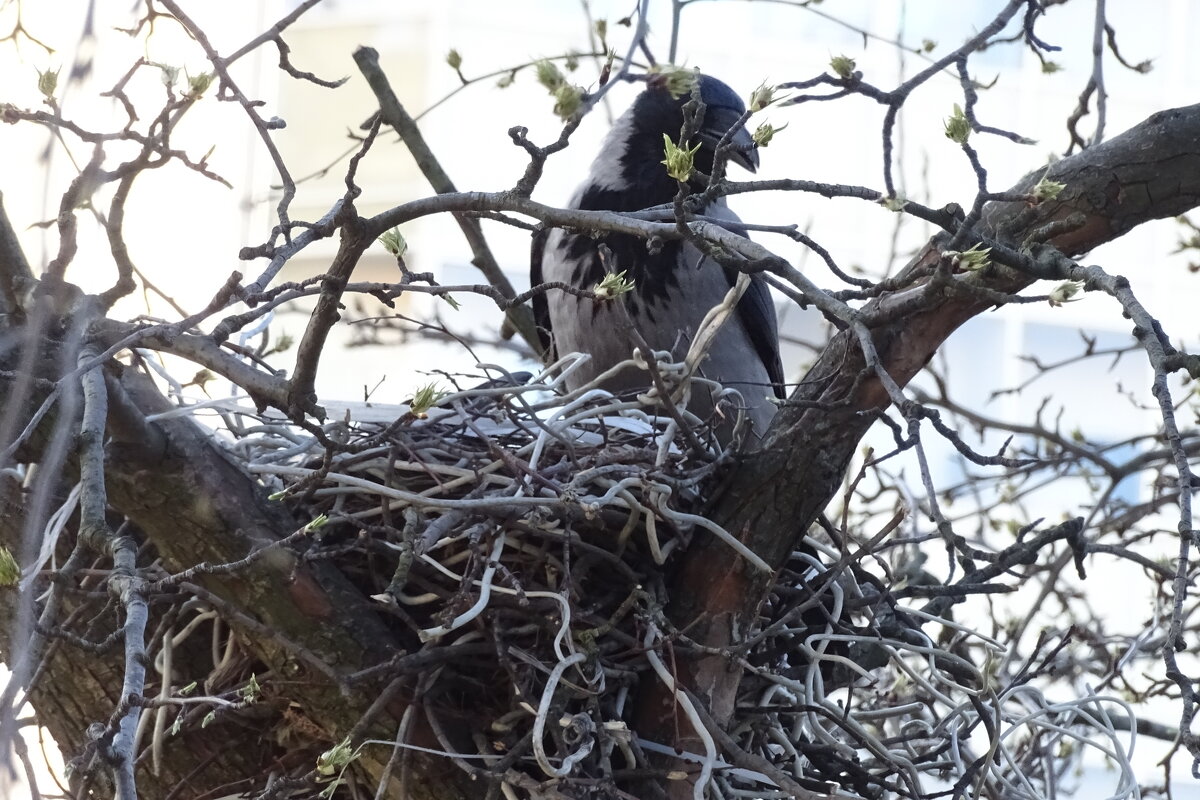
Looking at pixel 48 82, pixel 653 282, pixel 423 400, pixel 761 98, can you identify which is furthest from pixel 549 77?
pixel 653 282

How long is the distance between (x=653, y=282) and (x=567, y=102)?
3.71 ft

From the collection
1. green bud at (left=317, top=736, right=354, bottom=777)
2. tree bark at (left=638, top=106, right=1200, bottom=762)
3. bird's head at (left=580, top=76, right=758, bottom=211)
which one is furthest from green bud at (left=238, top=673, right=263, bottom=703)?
bird's head at (left=580, top=76, right=758, bottom=211)

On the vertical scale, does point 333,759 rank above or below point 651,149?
below

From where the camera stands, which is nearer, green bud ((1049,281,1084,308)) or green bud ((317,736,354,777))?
green bud ((1049,281,1084,308))

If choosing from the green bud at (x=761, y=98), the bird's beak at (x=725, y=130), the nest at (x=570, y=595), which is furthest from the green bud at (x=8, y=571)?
the bird's beak at (x=725, y=130)

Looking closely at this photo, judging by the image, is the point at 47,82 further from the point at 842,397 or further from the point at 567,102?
the point at 842,397

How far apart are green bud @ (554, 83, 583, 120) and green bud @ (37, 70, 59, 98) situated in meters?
0.48

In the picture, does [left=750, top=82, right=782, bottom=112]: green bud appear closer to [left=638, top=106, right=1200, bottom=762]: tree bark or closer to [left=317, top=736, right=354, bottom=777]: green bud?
[left=638, top=106, right=1200, bottom=762]: tree bark

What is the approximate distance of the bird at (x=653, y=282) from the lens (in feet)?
7.14

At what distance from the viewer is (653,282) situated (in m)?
2.18

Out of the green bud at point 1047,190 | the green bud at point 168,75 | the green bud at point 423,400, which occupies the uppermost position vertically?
the green bud at point 1047,190

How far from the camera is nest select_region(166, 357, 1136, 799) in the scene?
4.34 feet

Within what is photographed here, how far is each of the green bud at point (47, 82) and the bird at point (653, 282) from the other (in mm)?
1032

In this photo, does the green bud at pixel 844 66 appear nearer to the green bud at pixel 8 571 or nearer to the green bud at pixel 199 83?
the green bud at pixel 199 83
